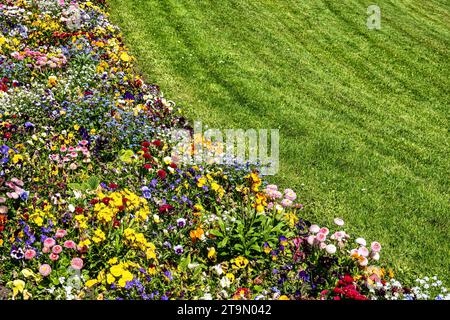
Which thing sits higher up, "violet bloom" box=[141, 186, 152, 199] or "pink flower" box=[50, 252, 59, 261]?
"pink flower" box=[50, 252, 59, 261]

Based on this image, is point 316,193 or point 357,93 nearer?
point 316,193

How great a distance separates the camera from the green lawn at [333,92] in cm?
667

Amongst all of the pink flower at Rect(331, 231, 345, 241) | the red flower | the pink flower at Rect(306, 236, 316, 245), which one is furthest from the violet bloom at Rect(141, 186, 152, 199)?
the pink flower at Rect(331, 231, 345, 241)

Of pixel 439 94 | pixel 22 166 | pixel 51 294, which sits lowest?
pixel 439 94

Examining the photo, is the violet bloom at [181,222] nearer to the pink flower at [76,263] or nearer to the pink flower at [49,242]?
the pink flower at [76,263]

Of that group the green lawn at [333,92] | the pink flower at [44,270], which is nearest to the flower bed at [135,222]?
the pink flower at [44,270]

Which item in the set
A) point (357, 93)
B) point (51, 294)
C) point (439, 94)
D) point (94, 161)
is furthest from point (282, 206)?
point (439, 94)

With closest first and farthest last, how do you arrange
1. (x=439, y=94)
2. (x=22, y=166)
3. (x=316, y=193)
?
(x=22, y=166) → (x=316, y=193) → (x=439, y=94)

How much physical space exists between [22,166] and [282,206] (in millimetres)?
3230

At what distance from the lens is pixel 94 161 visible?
6.20m

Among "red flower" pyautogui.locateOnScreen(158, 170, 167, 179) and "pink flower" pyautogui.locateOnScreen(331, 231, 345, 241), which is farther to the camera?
"red flower" pyautogui.locateOnScreen(158, 170, 167, 179)

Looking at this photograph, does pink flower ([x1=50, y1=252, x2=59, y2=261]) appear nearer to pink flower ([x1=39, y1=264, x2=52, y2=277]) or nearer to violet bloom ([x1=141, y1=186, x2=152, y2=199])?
pink flower ([x1=39, y1=264, x2=52, y2=277])

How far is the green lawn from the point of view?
667cm

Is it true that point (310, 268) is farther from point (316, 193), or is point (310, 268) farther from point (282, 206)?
point (316, 193)
